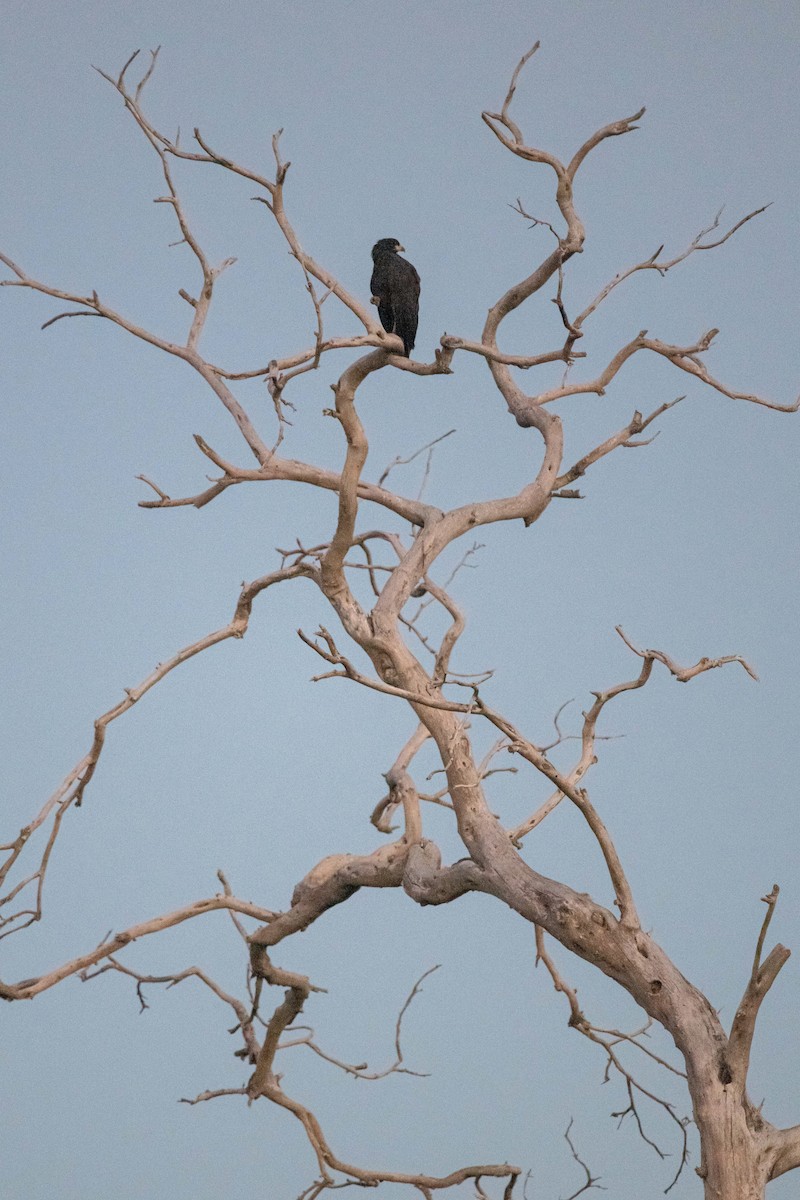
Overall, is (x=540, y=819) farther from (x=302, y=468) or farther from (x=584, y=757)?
(x=302, y=468)

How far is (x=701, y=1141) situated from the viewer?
3203 mm

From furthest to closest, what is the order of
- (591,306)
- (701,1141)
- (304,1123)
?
(304,1123) < (591,306) < (701,1141)

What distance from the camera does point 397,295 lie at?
4.48 metres

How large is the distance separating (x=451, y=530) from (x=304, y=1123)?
6.17ft

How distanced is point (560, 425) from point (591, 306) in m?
0.37

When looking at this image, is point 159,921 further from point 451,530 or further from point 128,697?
point 451,530

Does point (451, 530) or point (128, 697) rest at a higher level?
point (451, 530)

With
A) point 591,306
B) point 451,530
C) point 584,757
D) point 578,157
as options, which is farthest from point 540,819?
point 578,157

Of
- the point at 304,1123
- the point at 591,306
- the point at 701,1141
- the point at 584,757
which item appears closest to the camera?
the point at 701,1141

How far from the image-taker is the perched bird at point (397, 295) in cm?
445

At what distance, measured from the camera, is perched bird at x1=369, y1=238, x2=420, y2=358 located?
4.45 m

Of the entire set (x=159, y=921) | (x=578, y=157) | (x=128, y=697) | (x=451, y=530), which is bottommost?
(x=159, y=921)

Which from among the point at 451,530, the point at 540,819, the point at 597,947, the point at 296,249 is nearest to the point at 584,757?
the point at 540,819

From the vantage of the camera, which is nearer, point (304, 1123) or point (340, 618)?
point (340, 618)
